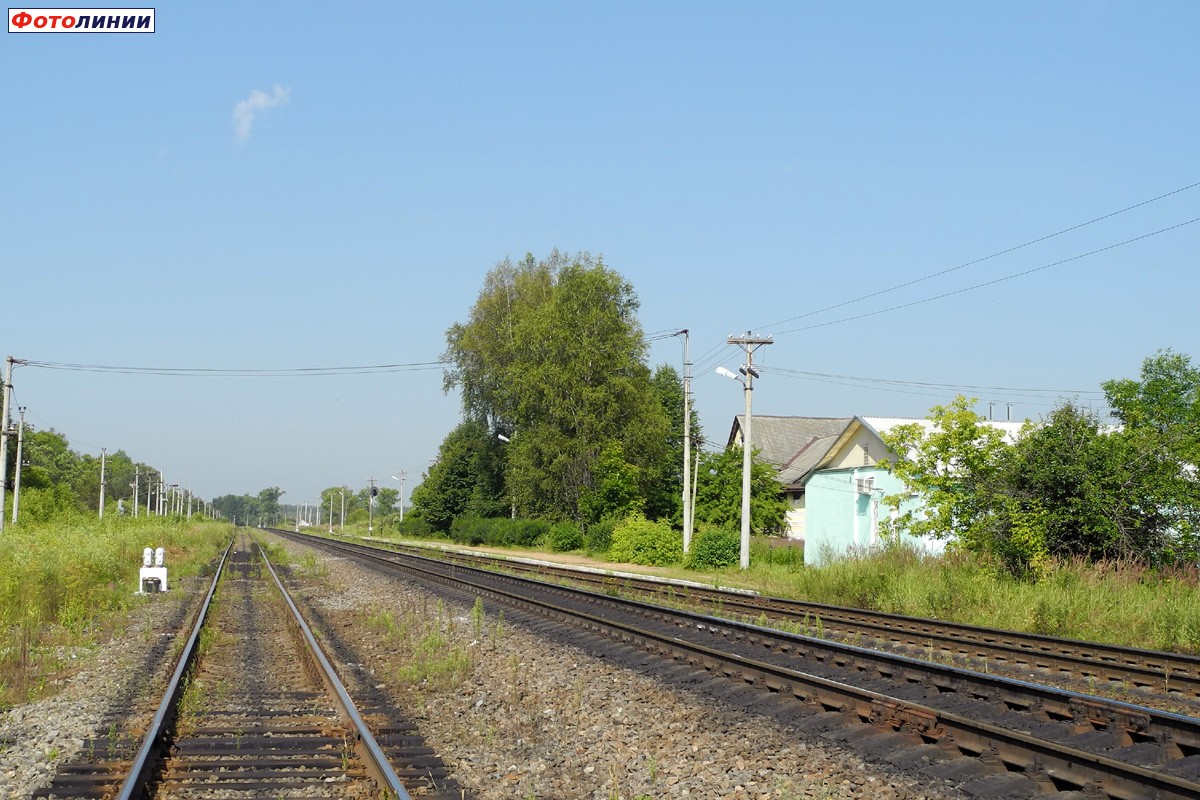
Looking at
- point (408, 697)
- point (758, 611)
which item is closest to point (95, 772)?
point (408, 697)

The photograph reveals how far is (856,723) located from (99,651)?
1096 centimetres

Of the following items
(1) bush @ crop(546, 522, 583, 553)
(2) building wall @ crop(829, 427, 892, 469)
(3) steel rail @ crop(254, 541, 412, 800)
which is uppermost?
(2) building wall @ crop(829, 427, 892, 469)

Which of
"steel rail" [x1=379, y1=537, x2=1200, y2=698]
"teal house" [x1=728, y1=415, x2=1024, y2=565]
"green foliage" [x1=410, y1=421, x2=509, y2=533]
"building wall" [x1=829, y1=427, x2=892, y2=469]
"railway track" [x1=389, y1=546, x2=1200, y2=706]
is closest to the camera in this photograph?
"railway track" [x1=389, y1=546, x2=1200, y2=706]

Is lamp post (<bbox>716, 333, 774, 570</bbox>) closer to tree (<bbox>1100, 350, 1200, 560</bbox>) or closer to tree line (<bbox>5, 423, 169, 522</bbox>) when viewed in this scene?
tree (<bbox>1100, 350, 1200, 560</bbox>)

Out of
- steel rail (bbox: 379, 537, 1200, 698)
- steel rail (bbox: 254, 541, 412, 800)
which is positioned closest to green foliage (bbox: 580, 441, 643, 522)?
steel rail (bbox: 379, 537, 1200, 698)

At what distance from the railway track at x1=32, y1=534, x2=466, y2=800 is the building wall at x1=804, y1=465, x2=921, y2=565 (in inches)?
1038

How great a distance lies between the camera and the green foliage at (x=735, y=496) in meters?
52.0

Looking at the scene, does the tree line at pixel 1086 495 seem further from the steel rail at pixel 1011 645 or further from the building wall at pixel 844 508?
the building wall at pixel 844 508

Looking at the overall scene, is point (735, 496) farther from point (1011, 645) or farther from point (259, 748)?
point (259, 748)

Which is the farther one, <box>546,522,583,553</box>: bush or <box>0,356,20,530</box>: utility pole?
<box>546,522,583,553</box>: bush

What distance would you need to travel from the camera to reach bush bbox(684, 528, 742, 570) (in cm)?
3509

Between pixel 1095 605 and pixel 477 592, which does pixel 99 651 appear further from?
pixel 1095 605

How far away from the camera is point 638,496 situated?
53219mm

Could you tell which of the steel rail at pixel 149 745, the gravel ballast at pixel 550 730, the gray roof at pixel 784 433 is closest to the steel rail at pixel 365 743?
the gravel ballast at pixel 550 730
